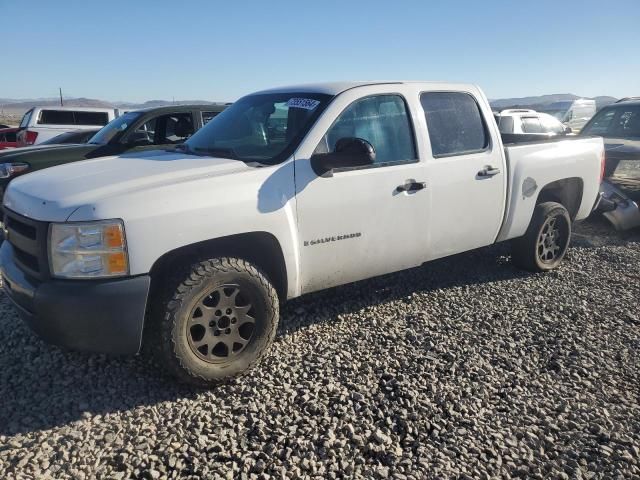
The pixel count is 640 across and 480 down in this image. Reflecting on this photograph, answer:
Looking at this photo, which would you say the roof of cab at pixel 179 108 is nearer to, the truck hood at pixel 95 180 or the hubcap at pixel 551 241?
the truck hood at pixel 95 180

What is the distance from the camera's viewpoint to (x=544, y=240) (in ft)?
17.8

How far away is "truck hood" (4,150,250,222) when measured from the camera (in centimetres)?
278

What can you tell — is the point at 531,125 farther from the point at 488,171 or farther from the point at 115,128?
the point at 115,128

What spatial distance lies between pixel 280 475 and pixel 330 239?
1.59 m

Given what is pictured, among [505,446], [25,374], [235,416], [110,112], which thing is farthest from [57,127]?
[505,446]

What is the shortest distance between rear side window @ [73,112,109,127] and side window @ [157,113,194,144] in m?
9.27

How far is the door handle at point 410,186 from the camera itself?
150 inches

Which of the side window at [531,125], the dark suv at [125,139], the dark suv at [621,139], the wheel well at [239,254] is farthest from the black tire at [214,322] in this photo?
the side window at [531,125]

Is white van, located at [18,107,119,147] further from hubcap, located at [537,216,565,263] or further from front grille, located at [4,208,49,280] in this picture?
hubcap, located at [537,216,565,263]

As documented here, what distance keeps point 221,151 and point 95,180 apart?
1.00 m

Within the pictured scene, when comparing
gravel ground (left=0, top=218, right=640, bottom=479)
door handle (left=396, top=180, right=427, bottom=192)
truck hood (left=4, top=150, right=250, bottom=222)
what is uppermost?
truck hood (left=4, top=150, right=250, bottom=222)

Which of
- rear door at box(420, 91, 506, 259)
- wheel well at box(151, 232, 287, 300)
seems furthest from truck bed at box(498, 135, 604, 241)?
wheel well at box(151, 232, 287, 300)

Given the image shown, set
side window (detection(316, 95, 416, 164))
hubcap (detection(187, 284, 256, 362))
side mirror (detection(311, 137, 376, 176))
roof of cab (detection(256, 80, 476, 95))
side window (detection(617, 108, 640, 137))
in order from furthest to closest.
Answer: side window (detection(617, 108, 640, 137)), roof of cab (detection(256, 80, 476, 95)), side window (detection(316, 95, 416, 164)), side mirror (detection(311, 137, 376, 176)), hubcap (detection(187, 284, 256, 362))

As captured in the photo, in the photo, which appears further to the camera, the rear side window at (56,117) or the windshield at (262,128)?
the rear side window at (56,117)
